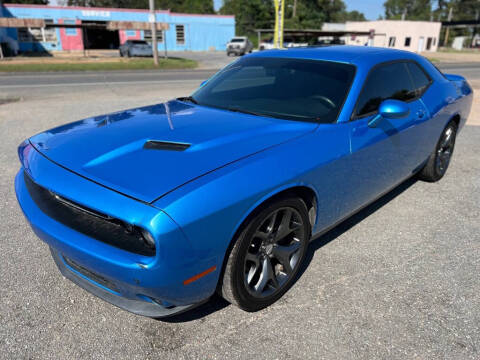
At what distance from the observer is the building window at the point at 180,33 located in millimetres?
43000

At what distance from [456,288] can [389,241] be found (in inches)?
27.4

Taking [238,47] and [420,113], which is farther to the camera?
[238,47]

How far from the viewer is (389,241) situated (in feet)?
10.6

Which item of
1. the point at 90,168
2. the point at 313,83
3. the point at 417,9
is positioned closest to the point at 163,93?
the point at 313,83

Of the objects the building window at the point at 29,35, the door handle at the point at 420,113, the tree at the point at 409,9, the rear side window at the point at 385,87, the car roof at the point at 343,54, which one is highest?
the tree at the point at 409,9

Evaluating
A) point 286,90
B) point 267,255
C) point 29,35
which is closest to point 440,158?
point 286,90

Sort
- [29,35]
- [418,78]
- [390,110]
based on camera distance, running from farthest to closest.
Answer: [29,35] < [418,78] < [390,110]

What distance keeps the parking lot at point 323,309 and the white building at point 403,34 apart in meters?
52.1

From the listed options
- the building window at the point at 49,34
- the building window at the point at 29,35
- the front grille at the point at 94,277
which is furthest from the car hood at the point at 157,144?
the building window at the point at 49,34

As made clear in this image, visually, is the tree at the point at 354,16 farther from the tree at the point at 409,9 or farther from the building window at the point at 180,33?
the building window at the point at 180,33

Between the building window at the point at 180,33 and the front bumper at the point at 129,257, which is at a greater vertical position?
the building window at the point at 180,33

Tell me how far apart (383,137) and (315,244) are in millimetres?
1030

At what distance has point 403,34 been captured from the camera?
51875mm

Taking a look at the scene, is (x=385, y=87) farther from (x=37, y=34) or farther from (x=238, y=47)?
Answer: (x=37, y=34)
